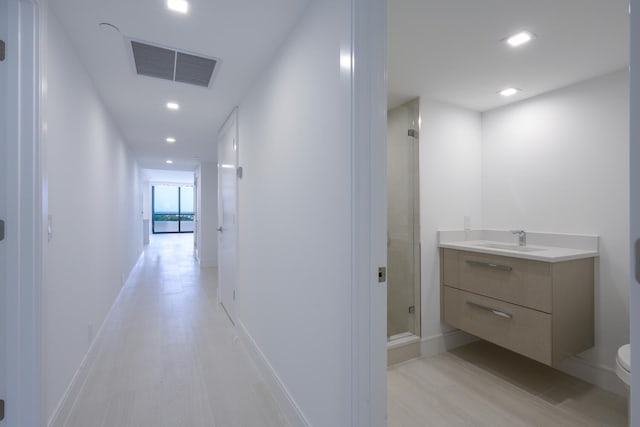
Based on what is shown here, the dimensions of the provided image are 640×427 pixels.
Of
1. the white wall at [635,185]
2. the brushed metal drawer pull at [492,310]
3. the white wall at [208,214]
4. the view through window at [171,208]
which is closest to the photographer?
the white wall at [635,185]

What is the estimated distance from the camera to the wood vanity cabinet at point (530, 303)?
6.56 feet

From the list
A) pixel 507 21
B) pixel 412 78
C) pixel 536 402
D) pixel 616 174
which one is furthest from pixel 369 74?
pixel 536 402

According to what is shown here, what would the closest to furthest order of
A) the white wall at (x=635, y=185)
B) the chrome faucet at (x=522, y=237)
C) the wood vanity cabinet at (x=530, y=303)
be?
the white wall at (x=635, y=185) → the wood vanity cabinet at (x=530, y=303) → the chrome faucet at (x=522, y=237)

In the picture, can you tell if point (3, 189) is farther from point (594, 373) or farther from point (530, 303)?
point (594, 373)

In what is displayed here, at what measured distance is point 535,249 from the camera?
2.52m

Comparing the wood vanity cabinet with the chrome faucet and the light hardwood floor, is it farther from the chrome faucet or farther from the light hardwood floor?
the chrome faucet

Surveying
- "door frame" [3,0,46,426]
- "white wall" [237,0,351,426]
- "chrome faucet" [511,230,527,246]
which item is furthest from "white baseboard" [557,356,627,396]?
"door frame" [3,0,46,426]

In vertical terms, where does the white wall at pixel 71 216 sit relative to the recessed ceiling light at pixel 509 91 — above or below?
below

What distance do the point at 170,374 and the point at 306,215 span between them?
1.71m

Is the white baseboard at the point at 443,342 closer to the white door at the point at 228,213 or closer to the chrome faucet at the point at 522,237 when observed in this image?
the chrome faucet at the point at 522,237

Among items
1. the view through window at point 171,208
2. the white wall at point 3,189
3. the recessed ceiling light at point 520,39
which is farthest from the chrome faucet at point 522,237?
the view through window at point 171,208

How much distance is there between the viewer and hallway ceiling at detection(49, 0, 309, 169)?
5.41 ft

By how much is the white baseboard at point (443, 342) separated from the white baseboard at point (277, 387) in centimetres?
135

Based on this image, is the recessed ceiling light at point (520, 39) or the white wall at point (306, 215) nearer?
the white wall at point (306, 215)
